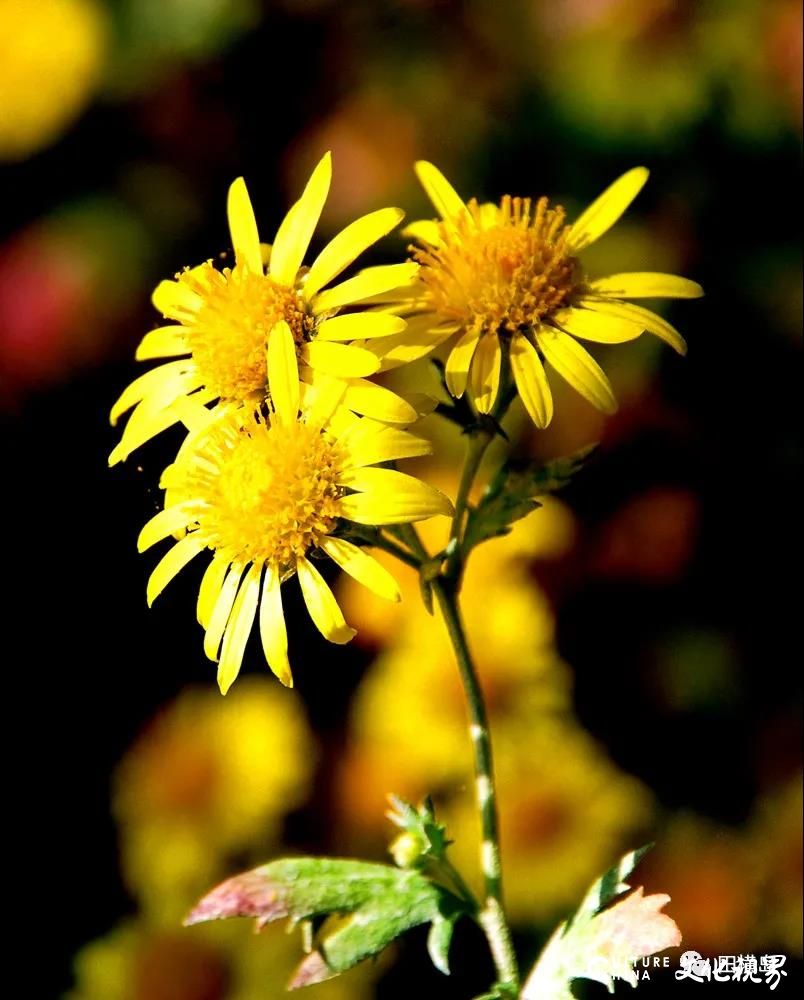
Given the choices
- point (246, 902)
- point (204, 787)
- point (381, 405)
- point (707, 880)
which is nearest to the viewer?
point (381, 405)

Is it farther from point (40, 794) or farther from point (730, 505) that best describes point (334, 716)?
point (730, 505)

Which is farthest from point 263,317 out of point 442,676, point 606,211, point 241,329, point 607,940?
point 442,676

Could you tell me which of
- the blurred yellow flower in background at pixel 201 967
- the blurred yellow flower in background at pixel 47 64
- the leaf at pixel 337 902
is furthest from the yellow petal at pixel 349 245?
the blurred yellow flower in background at pixel 47 64

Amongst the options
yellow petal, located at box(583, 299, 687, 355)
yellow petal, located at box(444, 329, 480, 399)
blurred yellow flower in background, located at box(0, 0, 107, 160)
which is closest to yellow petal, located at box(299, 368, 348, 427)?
yellow petal, located at box(444, 329, 480, 399)

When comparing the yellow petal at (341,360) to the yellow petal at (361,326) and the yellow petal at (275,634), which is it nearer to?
the yellow petal at (361,326)

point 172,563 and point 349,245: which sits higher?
point 349,245

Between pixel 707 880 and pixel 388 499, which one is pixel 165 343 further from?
pixel 707 880

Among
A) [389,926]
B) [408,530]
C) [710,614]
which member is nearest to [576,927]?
[389,926]
